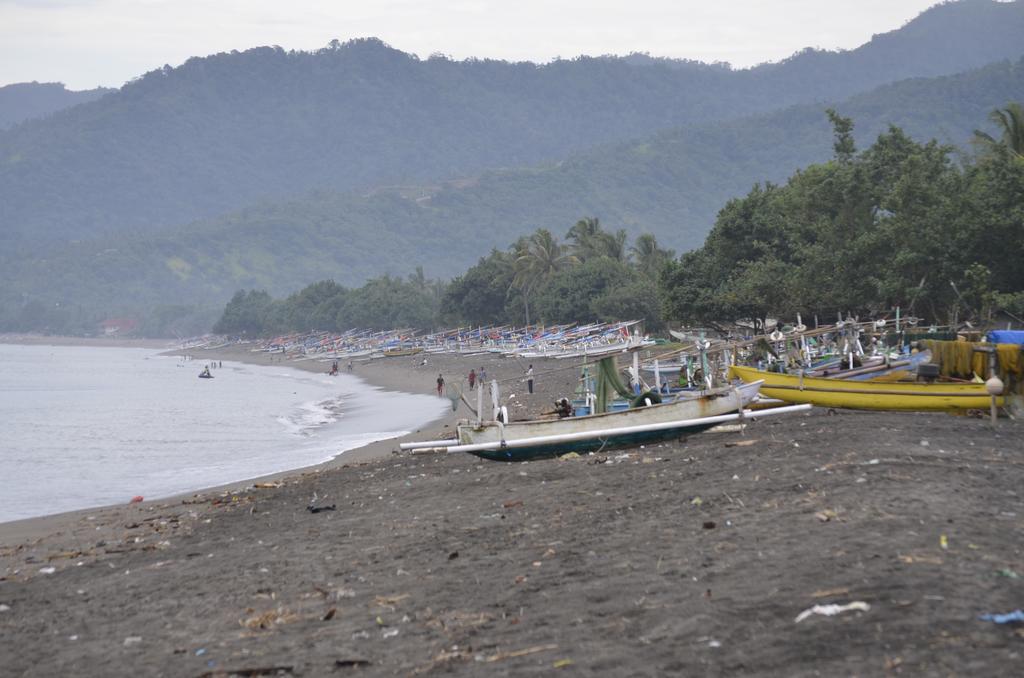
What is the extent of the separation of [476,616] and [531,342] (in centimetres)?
7335

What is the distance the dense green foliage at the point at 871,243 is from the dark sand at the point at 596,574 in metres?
20.2

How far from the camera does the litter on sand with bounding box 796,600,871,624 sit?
7367 millimetres

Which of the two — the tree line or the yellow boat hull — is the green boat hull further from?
the tree line

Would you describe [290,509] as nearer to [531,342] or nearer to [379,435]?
[379,435]

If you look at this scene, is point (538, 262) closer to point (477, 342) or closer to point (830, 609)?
point (477, 342)

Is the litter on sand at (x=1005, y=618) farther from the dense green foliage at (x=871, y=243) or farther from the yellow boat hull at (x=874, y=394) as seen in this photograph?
the dense green foliage at (x=871, y=243)

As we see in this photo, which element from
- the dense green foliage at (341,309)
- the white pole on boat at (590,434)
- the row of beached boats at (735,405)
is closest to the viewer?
the white pole on boat at (590,434)

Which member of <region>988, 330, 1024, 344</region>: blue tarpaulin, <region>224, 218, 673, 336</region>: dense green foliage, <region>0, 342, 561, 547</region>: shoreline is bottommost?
<region>0, 342, 561, 547</region>: shoreline

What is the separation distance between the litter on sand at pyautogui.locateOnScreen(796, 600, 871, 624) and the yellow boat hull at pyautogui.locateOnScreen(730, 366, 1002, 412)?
12.1 meters

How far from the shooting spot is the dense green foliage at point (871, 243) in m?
35.8

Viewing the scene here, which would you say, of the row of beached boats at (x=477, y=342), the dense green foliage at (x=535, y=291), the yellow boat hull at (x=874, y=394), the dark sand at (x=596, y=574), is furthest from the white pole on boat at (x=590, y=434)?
the dense green foliage at (x=535, y=291)

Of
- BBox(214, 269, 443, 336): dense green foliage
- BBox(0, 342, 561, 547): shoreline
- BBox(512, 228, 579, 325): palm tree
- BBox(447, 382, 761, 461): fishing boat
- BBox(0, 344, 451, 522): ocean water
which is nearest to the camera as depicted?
BBox(447, 382, 761, 461): fishing boat

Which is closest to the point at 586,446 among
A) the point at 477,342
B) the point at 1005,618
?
the point at 1005,618

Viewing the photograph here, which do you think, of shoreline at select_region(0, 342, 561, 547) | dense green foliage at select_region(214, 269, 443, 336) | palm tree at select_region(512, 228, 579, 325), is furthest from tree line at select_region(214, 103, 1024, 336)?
dense green foliage at select_region(214, 269, 443, 336)
